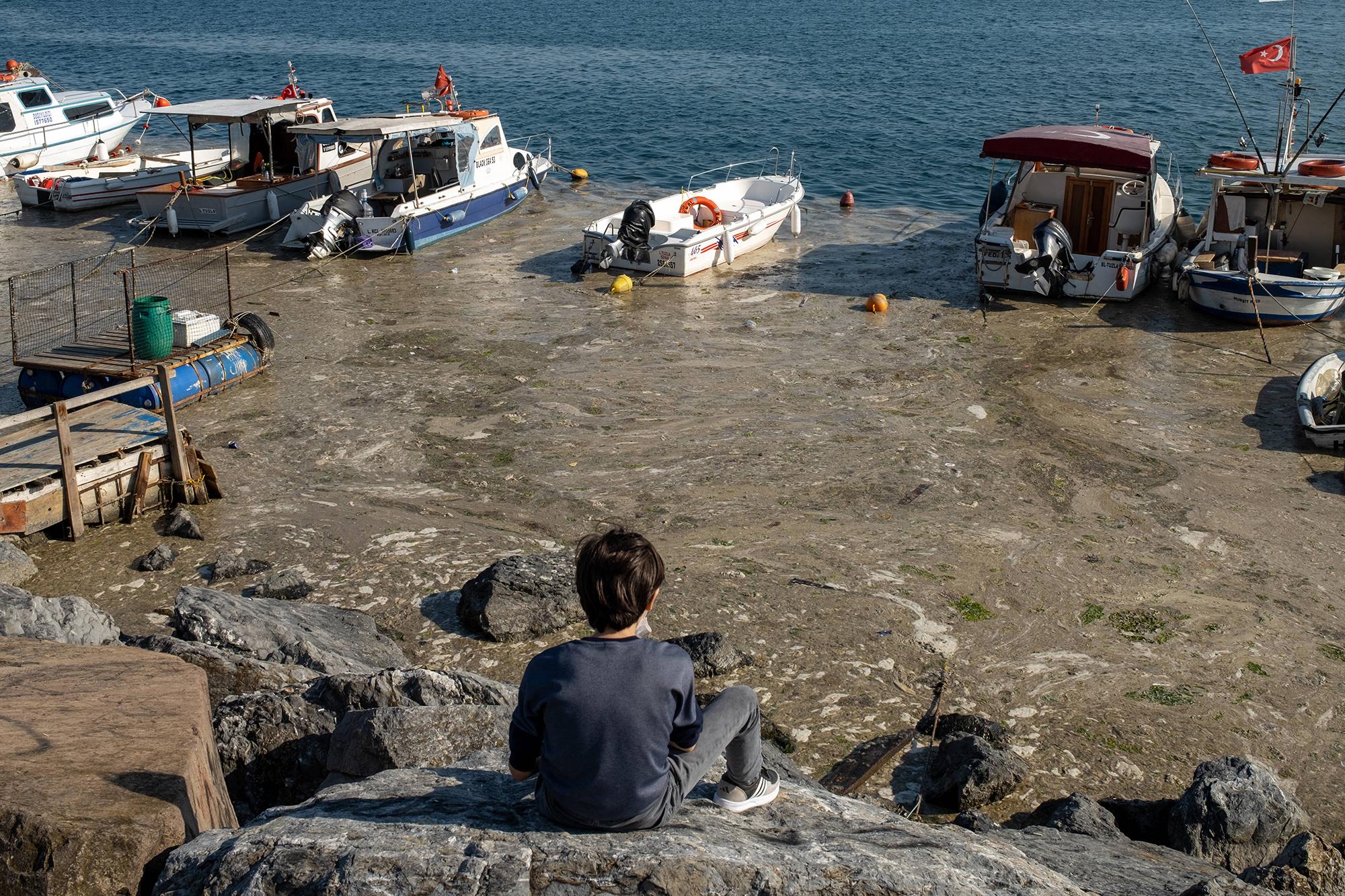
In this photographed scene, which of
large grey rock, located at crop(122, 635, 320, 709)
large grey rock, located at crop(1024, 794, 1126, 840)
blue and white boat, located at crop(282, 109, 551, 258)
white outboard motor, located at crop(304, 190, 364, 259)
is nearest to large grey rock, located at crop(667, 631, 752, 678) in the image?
large grey rock, located at crop(1024, 794, 1126, 840)

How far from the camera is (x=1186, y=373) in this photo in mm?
15719

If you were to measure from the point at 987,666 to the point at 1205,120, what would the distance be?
1315 inches

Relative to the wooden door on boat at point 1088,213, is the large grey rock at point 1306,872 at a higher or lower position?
lower

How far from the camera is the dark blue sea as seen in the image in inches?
1309

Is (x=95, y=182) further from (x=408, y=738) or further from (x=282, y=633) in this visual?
(x=408, y=738)

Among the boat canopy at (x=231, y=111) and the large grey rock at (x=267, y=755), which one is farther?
the boat canopy at (x=231, y=111)

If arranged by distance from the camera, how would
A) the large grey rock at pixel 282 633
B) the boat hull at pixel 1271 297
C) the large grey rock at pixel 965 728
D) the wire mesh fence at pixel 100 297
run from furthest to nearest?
the boat hull at pixel 1271 297
the wire mesh fence at pixel 100 297
the large grey rock at pixel 965 728
the large grey rock at pixel 282 633

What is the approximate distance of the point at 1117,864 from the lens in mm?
5715

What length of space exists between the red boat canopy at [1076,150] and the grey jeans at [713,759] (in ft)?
51.3

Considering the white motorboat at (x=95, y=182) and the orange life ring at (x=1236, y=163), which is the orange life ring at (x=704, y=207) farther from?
the white motorboat at (x=95, y=182)

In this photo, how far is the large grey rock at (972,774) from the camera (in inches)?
286

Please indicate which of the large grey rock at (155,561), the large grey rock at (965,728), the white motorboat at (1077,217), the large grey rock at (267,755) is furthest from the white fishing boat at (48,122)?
the large grey rock at (965,728)

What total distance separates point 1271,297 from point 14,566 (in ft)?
53.6

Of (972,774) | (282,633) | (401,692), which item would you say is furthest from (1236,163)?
(401,692)
